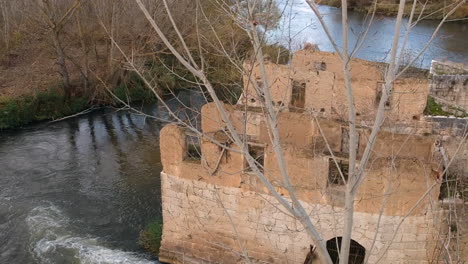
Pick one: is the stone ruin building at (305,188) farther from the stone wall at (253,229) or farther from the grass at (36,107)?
the grass at (36,107)

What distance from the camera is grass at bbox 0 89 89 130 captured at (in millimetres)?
17656

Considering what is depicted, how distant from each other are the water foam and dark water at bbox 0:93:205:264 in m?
0.02

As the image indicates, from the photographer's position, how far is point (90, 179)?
13461 millimetres

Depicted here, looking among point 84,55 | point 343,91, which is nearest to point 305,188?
point 343,91

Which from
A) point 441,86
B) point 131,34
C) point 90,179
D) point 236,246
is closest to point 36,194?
point 90,179

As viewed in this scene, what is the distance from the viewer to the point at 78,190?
12875mm

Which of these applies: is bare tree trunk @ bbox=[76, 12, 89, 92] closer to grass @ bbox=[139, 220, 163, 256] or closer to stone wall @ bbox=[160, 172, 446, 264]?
grass @ bbox=[139, 220, 163, 256]

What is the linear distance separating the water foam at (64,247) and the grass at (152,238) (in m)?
0.27

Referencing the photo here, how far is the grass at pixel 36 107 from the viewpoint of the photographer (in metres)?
17.7

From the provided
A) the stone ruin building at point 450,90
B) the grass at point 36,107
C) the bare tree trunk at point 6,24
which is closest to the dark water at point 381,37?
the stone ruin building at point 450,90

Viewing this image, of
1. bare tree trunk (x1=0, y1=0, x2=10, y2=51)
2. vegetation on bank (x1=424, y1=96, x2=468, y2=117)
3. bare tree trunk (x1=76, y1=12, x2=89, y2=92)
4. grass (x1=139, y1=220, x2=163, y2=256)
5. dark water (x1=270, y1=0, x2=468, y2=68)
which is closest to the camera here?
grass (x1=139, y1=220, x2=163, y2=256)

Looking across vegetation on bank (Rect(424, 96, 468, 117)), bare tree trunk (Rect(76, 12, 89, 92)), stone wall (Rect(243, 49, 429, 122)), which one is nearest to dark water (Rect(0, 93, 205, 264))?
bare tree trunk (Rect(76, 12, 89, 92))

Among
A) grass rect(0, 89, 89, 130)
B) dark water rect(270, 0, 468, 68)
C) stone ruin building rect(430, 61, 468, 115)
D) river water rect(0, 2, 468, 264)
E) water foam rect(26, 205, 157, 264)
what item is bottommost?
water foam rect(26, 205, 157, 264)

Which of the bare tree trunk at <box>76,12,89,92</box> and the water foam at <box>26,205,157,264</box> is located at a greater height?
the bare tree trunk at <box>76,12,89,92</box>
